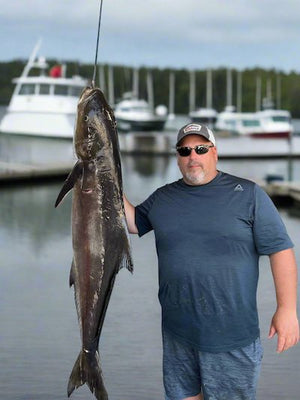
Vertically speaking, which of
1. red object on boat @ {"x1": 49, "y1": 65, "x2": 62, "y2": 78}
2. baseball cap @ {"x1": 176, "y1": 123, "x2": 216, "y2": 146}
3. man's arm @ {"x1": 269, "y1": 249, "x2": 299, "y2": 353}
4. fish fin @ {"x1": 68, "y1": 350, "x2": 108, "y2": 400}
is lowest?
fish fin @ {"x1": 68, "y1": 350, "x2": 108, "y2": 400}

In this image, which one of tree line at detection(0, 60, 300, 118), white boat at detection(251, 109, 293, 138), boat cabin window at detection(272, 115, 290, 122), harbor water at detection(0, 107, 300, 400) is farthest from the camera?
tree line at detection(0, 60, 300, 118)

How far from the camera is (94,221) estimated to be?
3707mm

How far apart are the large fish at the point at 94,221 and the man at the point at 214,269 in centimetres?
22

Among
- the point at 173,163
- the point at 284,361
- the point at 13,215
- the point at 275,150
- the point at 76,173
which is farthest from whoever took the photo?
the point at 275,150

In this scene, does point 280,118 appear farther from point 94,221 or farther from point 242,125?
point 94,221

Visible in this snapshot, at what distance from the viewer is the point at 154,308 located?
1105 centimetres

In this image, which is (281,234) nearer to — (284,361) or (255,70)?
(284,361)

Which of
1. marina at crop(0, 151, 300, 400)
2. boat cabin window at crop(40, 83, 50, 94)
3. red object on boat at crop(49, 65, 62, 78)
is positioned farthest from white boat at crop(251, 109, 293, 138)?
marina at crop(0, 151, 300, 400)

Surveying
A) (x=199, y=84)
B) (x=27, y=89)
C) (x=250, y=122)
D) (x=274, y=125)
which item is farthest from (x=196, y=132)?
(x=199, y=84)

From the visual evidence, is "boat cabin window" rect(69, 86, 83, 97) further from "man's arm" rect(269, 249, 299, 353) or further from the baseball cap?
"man's arm" rect(269, 249, 299, 353)

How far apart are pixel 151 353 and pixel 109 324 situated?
60.1 inches

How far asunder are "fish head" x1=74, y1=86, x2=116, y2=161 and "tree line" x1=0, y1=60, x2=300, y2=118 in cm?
9298

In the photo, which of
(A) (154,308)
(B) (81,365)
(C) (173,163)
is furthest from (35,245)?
(C) (173,163)

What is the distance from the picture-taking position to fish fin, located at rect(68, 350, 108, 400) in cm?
386
